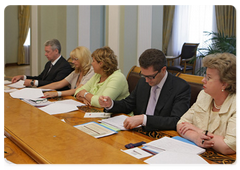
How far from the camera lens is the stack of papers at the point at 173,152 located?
1401 mm

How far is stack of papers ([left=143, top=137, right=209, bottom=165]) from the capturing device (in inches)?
55.2

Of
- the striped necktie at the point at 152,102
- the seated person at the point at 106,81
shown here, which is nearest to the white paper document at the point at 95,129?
the striped necktie at the point at 152,102

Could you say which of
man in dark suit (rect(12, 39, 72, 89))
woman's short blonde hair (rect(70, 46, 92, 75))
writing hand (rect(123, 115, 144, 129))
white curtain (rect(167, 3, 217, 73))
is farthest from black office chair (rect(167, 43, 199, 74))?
writing hand (rect(123, 115, 144, 129))

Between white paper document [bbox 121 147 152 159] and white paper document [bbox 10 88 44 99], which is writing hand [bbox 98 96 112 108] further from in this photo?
white paper document [bbox 10 88 44 99]

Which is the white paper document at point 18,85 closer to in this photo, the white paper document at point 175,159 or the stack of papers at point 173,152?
the stack of papers at point 173,152

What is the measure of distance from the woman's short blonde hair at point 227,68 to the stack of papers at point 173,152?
0.45 metres

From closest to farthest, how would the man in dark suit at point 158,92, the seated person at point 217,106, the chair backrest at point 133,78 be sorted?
the seated person at point 217,106 → the man in dark suit at point 158,92 → the chair backrest at point 133,78

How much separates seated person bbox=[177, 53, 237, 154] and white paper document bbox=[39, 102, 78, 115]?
1026mm

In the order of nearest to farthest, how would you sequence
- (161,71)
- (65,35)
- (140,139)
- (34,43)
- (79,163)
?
(79,163)
(140,139)
(161,71)
(65,35)
(34,43)

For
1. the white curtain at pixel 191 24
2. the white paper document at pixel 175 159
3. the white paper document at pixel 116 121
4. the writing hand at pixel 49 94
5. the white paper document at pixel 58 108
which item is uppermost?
the white curtain at pixel 191 24

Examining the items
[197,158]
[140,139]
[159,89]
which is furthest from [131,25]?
[197,158]

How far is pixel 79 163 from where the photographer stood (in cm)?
124

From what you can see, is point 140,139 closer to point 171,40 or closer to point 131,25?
point 131,25

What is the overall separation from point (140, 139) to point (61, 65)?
9.32 ft
